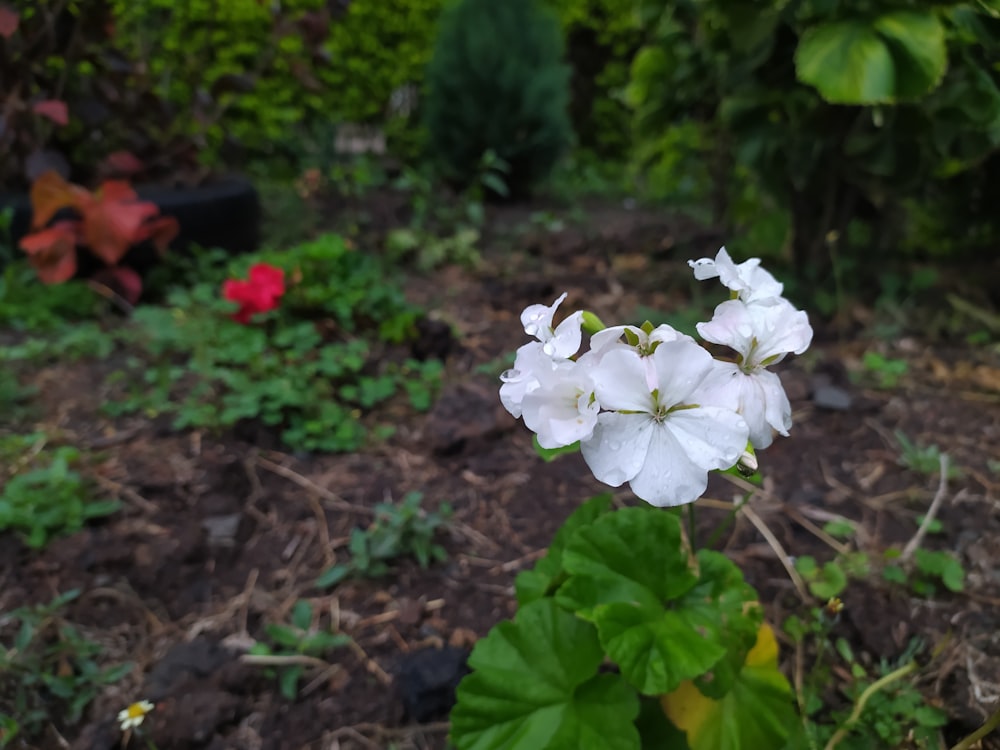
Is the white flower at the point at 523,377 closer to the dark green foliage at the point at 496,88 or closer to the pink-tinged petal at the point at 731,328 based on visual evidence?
the pink-tinged petal at the point at 731,328

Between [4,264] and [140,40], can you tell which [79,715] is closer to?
[4,264]

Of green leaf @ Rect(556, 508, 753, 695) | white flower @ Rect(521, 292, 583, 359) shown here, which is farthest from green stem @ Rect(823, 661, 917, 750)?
white flower @ Rect(521, 292, 583, 359)

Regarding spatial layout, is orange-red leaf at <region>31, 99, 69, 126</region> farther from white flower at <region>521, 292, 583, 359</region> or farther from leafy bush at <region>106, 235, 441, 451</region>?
white flower at <region>521, 292, 583, 359</region>

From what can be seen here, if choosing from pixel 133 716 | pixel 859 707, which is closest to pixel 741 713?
pixel 859 707

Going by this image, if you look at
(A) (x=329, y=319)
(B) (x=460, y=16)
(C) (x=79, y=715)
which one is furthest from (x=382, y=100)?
(C) (x=79, y=715)

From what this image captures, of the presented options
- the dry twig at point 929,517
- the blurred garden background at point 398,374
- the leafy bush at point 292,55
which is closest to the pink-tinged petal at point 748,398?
the blurred garden background at point 398,374

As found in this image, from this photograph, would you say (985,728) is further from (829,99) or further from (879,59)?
(879,59)
